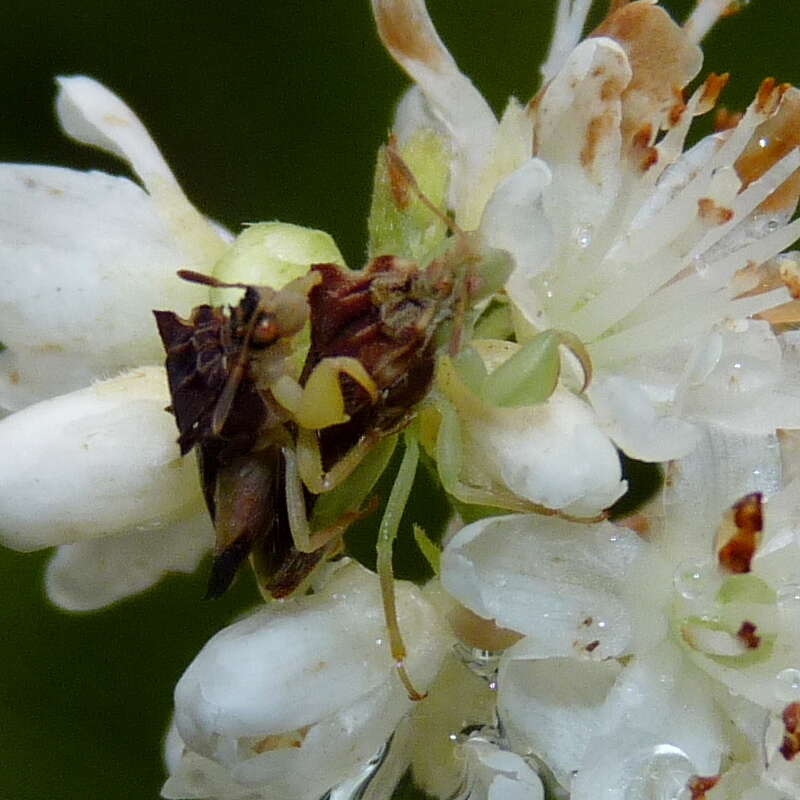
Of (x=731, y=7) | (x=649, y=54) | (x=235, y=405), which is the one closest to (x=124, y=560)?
(x=235, y=405)

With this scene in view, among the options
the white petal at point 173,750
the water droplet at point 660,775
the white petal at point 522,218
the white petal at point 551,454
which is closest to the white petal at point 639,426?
the white petal at point 551,454

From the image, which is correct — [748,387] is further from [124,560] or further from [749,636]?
[124,560]

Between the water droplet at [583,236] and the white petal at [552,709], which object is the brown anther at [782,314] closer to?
the water droplet at [583,236]

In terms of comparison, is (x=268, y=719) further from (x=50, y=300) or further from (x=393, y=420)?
(x=50, y=300)

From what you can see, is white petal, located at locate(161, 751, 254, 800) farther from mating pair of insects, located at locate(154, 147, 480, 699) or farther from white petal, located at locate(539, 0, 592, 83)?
white petal, located at locate(539, 0, 592, 83)

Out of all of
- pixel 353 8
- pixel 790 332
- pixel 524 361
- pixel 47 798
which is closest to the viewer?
pixel 524 361

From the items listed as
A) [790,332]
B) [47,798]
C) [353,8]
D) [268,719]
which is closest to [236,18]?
[353,8]
